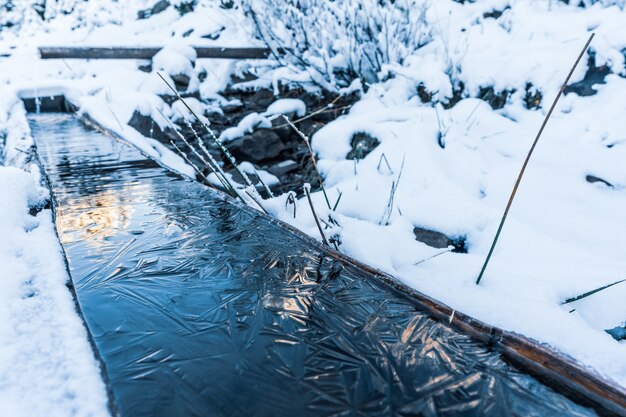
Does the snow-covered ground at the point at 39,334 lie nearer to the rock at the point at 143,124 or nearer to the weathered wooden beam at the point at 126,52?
the rock at the point at 143,124

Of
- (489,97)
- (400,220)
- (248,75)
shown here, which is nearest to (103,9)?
(248,75)

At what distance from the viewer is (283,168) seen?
4805 millimetres

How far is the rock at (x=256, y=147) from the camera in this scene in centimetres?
514

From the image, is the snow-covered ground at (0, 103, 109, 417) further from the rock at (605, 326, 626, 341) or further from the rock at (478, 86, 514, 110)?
Answer: the rock at (478, 86, 514, 110)

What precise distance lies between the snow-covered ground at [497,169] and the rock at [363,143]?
0.19ft

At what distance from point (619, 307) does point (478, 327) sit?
1.15 metres

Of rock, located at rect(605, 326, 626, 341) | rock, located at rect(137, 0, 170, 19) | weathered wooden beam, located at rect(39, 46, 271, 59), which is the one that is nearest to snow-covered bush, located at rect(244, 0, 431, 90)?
weathered wooden beam, located at rect(39, 46, 271, 59)

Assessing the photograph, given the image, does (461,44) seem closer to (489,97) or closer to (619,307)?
(489,97)

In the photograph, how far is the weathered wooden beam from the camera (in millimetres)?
5832

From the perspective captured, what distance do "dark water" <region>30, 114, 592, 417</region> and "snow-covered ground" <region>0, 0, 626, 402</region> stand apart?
0.36m

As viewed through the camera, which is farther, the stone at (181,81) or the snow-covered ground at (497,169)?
the stone at (181,81)

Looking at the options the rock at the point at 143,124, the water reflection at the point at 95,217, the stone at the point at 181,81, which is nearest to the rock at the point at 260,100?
the stone at the point at 181,81

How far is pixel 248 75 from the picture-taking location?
7.54 m

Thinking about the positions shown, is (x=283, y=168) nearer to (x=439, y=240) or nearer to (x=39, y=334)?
(x=439, y=240)
